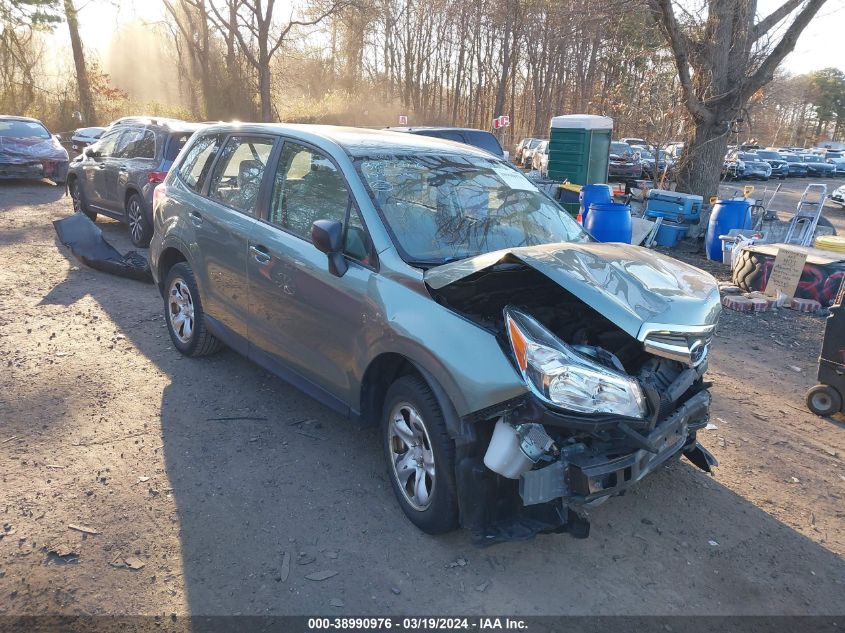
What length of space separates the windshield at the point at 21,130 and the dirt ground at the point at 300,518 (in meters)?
12.6

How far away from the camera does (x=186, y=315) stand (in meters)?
5.29

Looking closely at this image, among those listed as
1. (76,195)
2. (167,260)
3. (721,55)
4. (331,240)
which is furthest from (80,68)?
(331,240)

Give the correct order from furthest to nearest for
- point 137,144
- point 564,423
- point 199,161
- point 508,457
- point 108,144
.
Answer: point 108,144, point 137,144, point 199,161, point 508,457, point 564,423

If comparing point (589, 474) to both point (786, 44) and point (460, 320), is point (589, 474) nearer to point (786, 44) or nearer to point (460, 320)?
point (460, 320)

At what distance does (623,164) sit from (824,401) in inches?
914

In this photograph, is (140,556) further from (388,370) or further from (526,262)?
(526,262)

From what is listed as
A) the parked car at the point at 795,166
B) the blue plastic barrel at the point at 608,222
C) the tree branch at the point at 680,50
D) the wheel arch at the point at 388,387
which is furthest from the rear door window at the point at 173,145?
the parked car at the point at 795,166

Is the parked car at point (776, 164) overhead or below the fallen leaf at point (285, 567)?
below

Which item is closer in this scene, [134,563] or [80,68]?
[134,563]

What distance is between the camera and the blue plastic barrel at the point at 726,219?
10.1m

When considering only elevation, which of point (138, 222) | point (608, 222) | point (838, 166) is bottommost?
point (838, 166)

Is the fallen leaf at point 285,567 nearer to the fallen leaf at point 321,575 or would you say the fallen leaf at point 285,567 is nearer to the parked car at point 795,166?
the fallen leaf at point 321,575

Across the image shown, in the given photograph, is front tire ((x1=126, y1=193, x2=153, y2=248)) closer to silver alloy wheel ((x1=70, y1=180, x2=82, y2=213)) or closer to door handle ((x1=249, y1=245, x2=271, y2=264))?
silver alloy wheel ((x1=70, y1=180, x2=82, y2=213))

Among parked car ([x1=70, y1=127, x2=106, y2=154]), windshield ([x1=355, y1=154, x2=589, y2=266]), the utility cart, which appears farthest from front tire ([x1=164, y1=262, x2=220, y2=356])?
parked car ([x1=70, y1=127, x2=106, y2=154])
